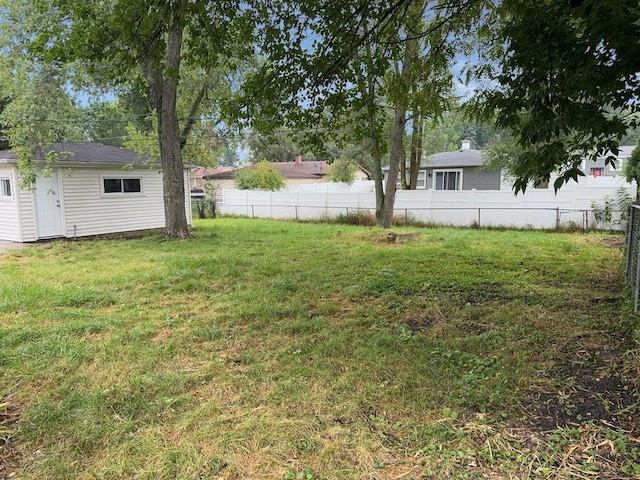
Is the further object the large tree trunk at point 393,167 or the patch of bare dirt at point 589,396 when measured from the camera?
the large tree trunk at point 393,167

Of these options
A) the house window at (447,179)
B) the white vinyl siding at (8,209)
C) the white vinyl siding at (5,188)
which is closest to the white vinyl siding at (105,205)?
the white vinyl siding at (8,209)

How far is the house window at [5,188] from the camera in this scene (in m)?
10.8

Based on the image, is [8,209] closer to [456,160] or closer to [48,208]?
[48,208]

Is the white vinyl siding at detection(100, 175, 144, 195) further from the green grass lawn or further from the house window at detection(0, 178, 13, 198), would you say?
the green grass lawn

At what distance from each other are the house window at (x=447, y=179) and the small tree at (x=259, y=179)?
8825 mm

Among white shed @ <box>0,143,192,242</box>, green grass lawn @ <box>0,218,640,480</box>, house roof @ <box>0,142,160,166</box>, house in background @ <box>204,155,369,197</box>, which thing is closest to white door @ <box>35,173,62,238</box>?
white shed @ <box>0,143,192,242</box>

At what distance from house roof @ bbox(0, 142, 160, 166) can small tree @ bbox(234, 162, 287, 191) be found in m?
10.3

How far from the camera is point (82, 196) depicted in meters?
11.5

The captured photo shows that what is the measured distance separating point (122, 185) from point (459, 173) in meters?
14.6

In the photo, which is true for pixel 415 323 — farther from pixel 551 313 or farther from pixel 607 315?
pixel 607 315

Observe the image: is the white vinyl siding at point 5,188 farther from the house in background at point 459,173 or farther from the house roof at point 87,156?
the house in background at point 459,173

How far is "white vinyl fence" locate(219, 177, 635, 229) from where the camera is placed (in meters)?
12.8

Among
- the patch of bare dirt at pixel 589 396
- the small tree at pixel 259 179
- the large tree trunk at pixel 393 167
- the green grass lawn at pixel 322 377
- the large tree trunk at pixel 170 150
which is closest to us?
the green grass lawn at pixel 322 377

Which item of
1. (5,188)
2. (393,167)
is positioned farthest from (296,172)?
(5,188)
